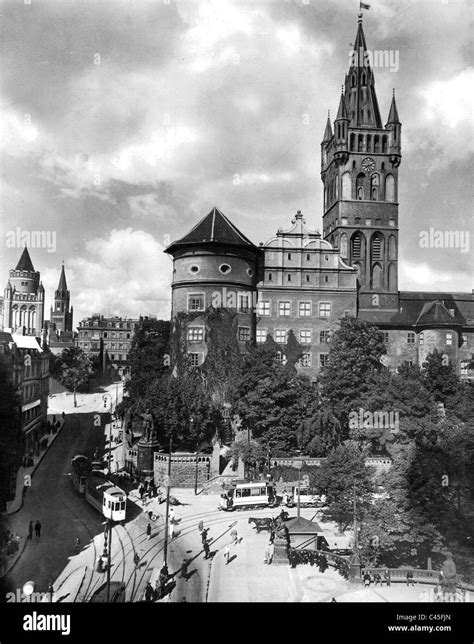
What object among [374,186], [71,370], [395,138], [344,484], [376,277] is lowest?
[344,484]

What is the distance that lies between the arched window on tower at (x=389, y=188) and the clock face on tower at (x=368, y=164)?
1.82m

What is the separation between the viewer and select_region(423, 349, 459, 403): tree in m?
43.9

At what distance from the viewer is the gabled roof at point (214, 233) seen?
4772cm

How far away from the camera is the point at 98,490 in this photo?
35594mm

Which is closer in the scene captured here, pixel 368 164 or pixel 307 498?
pixel 307 498

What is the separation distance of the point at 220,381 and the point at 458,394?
18.9 metres

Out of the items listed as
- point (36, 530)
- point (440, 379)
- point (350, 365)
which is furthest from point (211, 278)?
point (36, 530)

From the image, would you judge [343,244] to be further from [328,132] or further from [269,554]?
[269,554]

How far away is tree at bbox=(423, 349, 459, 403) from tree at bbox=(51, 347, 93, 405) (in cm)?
3936

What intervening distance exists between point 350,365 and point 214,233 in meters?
16.3

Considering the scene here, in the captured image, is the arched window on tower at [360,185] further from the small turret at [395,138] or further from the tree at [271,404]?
the tree at [271,404]

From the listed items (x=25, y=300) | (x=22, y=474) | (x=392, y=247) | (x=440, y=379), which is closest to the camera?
(x=22, y=474)

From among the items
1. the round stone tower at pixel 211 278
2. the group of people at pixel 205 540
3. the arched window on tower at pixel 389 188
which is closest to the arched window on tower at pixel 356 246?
the arched window on tower at pixel 389 188
